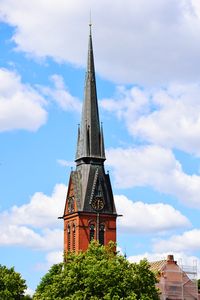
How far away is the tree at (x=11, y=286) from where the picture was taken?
97312 millimetres

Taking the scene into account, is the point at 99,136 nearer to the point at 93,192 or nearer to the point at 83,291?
the point at 93,192

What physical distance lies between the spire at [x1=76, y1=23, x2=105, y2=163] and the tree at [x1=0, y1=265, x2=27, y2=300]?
27.9 metres

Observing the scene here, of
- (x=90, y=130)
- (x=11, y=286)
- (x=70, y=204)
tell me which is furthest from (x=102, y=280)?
(x=90, y=130)

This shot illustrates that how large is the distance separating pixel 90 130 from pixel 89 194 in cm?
931

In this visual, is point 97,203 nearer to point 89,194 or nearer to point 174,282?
point 89,194

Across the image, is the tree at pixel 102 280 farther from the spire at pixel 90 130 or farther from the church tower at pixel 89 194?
the spire at pixel 90 130

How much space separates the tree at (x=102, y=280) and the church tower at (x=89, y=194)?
37432 millimetres

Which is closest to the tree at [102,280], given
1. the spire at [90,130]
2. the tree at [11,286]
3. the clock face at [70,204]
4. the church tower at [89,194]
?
the tree at [11,286]

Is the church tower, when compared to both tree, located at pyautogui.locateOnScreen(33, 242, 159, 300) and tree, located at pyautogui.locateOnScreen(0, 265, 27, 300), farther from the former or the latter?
tree, located at pyautogui.locateOnScreen(33, 242, 159, 300)

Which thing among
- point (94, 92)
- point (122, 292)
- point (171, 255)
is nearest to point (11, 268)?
point (171, 255)

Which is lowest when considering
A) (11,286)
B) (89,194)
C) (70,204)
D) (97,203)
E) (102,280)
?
(102,280)

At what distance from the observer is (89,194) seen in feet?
400

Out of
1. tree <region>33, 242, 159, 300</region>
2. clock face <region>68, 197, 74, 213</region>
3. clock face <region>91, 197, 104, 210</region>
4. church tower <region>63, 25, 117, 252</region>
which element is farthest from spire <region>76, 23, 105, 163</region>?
tree <region>33, 242, 159, 300</region>

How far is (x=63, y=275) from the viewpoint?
271 feet
